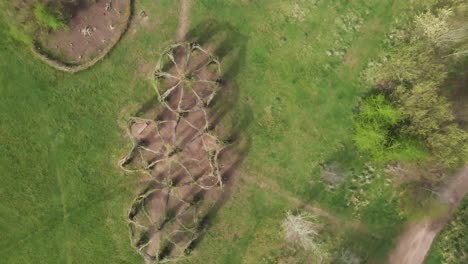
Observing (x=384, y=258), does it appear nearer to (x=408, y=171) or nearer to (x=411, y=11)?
(x=408, y=171)

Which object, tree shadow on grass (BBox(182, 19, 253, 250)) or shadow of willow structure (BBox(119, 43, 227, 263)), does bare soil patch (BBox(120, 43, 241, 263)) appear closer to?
shadow of willow structure (BBox(119, 43, 227, 263))

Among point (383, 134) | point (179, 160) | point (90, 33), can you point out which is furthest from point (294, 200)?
point (90, 33)

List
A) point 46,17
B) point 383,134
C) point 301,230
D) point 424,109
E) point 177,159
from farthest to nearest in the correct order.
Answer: point 177,159, point 301,230, point 46,17, point 383,134, point 424,109

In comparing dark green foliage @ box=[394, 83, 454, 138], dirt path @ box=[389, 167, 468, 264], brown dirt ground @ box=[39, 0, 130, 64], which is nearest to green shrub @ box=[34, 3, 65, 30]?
brown dirt ground @ box=[39, 0, 130, 64]

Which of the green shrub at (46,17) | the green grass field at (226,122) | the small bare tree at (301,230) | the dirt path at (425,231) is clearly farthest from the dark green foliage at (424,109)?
the green shrub at (46,17)

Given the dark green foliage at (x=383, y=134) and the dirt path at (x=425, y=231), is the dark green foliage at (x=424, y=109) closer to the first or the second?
the dark green foliage at (x=383, y=134)

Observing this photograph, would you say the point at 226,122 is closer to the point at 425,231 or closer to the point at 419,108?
the point at 419,108

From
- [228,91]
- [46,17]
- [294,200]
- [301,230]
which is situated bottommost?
[301,230]

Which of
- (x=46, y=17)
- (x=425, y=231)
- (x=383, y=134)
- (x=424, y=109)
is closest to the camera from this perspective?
(x=424, y=109)
